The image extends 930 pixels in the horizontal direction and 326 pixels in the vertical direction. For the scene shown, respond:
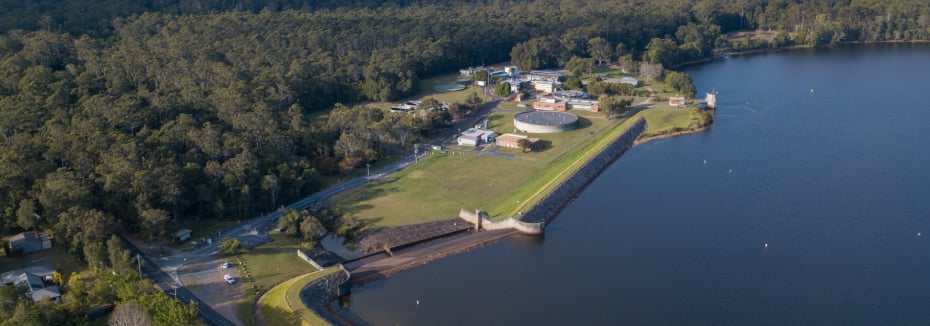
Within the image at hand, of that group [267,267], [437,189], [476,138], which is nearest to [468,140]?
[476,138]

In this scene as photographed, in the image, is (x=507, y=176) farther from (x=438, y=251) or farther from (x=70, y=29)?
(x=70, y=29)

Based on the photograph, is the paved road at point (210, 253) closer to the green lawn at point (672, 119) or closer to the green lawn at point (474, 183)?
the green lawn at point (474, 183)

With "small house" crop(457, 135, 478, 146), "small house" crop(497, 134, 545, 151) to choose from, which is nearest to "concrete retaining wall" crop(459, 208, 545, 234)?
"small house" crop(497, 134, 545, 151)

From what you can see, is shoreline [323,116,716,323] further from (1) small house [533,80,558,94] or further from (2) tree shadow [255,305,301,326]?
(1) small house [533,80,558,94]

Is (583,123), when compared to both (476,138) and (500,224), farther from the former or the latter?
(500,224)

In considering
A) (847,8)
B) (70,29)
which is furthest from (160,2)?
(847,8)
